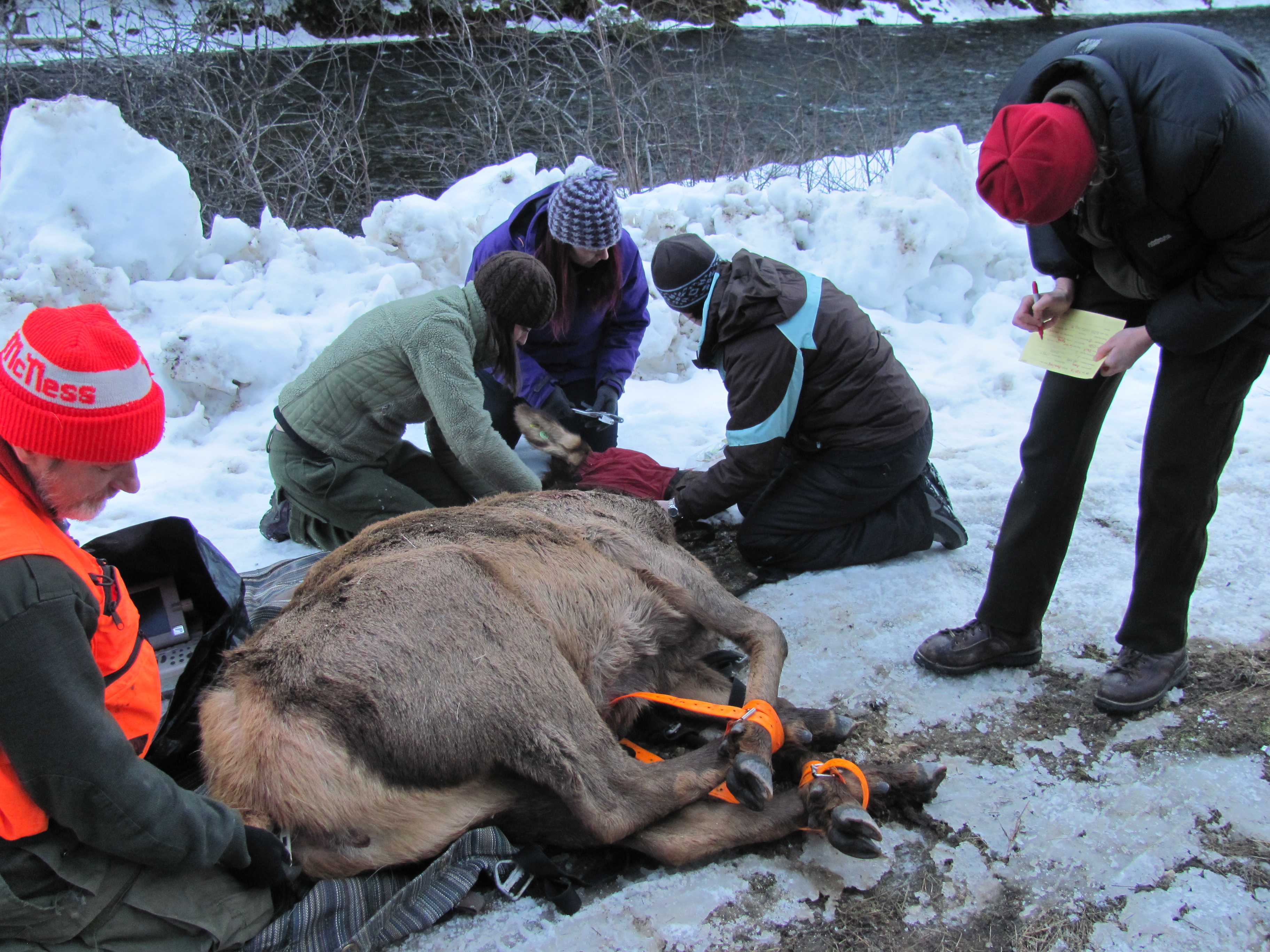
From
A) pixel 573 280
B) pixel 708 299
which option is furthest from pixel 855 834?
pixel 573 280

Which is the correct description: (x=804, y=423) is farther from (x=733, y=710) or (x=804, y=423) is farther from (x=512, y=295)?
(x=733, y=710)

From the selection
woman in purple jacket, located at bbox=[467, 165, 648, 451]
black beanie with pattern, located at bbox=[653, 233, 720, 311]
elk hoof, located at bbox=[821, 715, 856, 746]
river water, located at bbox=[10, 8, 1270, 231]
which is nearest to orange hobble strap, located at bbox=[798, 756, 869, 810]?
elk hoof, located at bbox=[821, 715, 856, 746]

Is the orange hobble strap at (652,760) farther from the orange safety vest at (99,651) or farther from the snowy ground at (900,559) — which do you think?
the orange safety vest at (99,651)

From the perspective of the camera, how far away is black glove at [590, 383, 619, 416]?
5352 millimetres

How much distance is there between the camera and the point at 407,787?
2436 millimetres

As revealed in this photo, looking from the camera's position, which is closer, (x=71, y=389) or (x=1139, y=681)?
(x=71, y=389)

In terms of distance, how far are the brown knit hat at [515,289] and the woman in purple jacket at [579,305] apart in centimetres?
90

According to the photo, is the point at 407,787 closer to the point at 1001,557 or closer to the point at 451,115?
the point at 1001,557

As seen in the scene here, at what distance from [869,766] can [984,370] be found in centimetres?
403

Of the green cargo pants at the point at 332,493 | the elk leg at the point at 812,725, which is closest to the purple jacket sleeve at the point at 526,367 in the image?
the green cargo pants at the point at 332,493

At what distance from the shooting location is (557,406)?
519 cm

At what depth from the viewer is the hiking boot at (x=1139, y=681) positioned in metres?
3.10

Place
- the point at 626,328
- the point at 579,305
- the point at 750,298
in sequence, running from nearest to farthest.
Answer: the point at 750,298 < the point at 579,305 < the point at 626,328

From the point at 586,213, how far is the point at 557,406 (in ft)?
3.61
